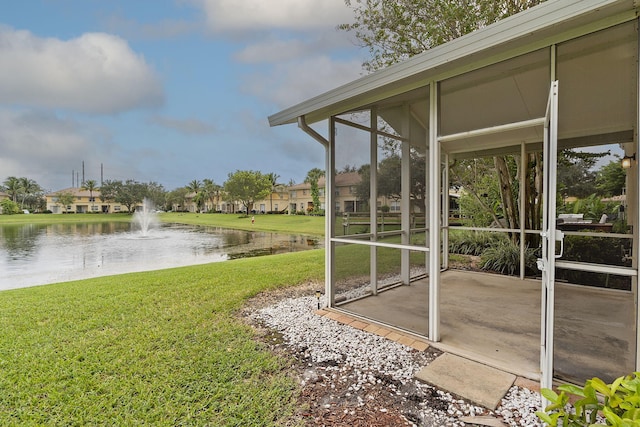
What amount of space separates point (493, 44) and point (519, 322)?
124 inches

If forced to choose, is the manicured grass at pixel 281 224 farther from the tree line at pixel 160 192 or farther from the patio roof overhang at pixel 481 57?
the patio roof overhang at pixel 481 57

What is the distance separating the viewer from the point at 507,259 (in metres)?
6.68

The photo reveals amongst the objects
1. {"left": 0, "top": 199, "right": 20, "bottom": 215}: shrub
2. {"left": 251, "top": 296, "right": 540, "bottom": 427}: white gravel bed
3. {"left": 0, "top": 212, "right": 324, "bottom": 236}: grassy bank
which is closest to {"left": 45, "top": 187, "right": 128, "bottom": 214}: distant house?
{"left": 0, "top": 199, "right": 20, "bottom": 215}: shrub

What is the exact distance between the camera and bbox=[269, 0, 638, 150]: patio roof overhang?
1980 mm

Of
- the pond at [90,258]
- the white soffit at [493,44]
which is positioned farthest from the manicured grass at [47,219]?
the white soffit at [493,44]

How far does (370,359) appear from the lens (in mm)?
2869

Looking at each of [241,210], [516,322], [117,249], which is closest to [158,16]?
[117,249]

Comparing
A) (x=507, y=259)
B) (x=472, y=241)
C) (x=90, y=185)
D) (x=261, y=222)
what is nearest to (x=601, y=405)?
(x=507, y=259)

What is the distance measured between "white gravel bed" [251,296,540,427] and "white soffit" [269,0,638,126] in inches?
106

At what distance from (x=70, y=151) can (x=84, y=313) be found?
77.8 m

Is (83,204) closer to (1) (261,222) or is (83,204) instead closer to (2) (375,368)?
(1) (261,222)

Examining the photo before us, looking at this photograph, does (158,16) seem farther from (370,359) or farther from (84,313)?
(370,359)

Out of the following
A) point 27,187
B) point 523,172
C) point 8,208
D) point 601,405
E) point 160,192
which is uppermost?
point 27,187

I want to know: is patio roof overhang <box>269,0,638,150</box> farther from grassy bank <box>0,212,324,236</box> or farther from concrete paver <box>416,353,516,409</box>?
grassy bank <box>0,212,324,236</box>
